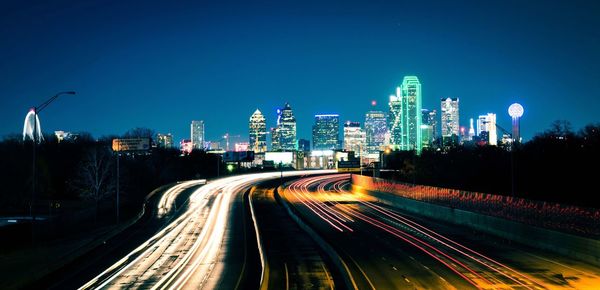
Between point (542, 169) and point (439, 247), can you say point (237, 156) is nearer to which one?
point (542, 169)

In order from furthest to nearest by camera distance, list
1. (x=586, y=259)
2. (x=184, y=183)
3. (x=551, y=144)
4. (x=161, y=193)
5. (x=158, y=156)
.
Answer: (x=158, y=156), (x=184, y=183), (x=161, y=193), (x=551, y=144), (x=586, y=259)

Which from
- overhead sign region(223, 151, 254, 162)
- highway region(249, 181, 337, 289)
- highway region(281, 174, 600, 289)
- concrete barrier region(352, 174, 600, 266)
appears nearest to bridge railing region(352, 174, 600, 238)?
concrete barrier region(352, 174, 600, 266)

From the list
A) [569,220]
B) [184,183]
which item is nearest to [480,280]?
[569,220]

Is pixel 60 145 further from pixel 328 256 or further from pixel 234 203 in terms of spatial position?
pixel 328 256

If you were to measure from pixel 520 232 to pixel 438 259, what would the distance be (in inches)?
360

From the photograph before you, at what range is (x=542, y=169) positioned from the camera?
70.6 meters

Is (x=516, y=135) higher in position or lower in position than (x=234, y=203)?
higher

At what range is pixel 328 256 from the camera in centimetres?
3453

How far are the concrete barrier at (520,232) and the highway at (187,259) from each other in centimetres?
1561

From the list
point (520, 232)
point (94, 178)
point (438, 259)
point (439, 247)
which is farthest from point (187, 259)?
point (94, 178)

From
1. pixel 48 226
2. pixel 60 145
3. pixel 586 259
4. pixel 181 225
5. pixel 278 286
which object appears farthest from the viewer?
pixel 60 145

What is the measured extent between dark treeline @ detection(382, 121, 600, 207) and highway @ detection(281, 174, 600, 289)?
978 centimetres

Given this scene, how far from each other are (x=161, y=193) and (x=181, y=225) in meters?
39.4

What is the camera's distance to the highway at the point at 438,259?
25.2m
